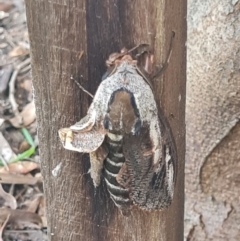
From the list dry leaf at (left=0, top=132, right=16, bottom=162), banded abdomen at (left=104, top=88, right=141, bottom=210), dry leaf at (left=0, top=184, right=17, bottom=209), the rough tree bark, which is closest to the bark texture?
the rough tree bark

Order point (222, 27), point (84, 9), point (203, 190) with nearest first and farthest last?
1. point (84, 9)
2. point (222, 27)
3. point (203, 190)

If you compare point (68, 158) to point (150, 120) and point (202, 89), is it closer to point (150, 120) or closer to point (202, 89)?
point (150, 120)

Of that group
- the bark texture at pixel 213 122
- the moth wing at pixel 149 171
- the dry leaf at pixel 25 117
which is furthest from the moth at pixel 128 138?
the dry leaf at pixel 25 117

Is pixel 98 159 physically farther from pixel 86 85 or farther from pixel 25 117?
pixel 25 117

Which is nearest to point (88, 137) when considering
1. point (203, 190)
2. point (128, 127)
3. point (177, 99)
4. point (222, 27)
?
point (128, 127)

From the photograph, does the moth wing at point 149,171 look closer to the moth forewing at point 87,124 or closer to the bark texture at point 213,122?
the moth forewing at point 87,124

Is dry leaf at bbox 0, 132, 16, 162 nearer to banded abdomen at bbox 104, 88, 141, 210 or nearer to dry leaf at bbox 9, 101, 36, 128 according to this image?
dry leaf at bbox 9, 101, 36, 128

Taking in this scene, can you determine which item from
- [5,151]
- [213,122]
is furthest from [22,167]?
[213,122]
